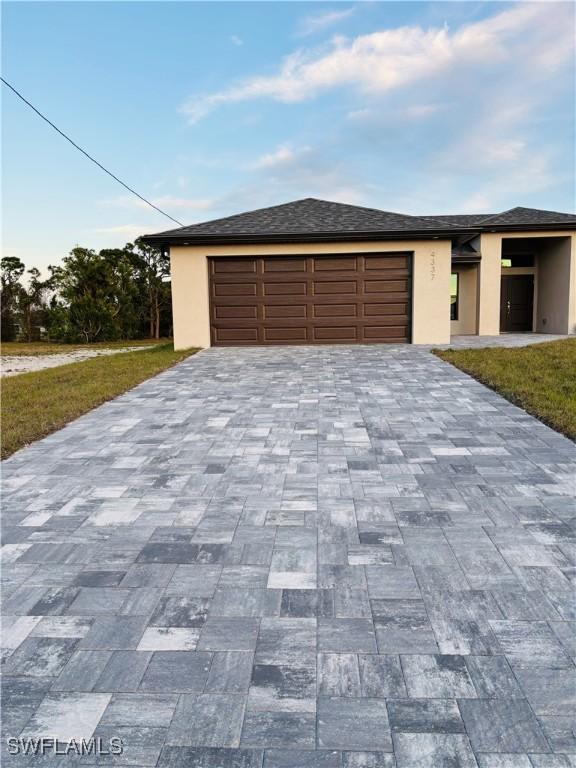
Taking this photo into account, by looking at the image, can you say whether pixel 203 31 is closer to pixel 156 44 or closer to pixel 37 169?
pixel 156 44

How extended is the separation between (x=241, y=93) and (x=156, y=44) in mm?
2872

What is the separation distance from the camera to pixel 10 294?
2166cm

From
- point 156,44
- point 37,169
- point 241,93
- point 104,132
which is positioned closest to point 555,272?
point 241,93

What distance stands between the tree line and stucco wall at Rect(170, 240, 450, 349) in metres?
7.72

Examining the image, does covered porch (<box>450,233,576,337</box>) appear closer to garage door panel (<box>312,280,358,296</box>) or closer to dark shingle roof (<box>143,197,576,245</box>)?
dark shingle roof (<box>143,197,576,245</box>)

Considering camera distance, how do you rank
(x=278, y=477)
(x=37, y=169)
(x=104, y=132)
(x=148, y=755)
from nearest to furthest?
(x=148, y=755), (x=278, y=477), (x=37, y=169), (x=104, y=132)

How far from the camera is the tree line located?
63.9ft

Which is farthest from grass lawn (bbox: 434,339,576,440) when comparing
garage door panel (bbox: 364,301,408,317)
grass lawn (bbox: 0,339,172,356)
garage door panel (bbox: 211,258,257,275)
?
grass lawn (bbox: 0,339,172,356)

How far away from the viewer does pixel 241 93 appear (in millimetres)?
13516

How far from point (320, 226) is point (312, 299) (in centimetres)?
181

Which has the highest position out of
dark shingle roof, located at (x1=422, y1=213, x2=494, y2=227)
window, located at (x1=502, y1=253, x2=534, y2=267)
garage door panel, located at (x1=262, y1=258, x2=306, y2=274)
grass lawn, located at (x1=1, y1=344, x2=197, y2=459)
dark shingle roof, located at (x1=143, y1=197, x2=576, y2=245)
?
dark shingle roof, located at (x1=422, y1=213, x2=494, y2=227)

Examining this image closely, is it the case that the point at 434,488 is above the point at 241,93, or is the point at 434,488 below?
below

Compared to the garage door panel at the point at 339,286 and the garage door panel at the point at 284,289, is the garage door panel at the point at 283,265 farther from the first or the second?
the garage door panel at the point at 339,286

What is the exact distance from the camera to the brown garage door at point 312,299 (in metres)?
12.2
